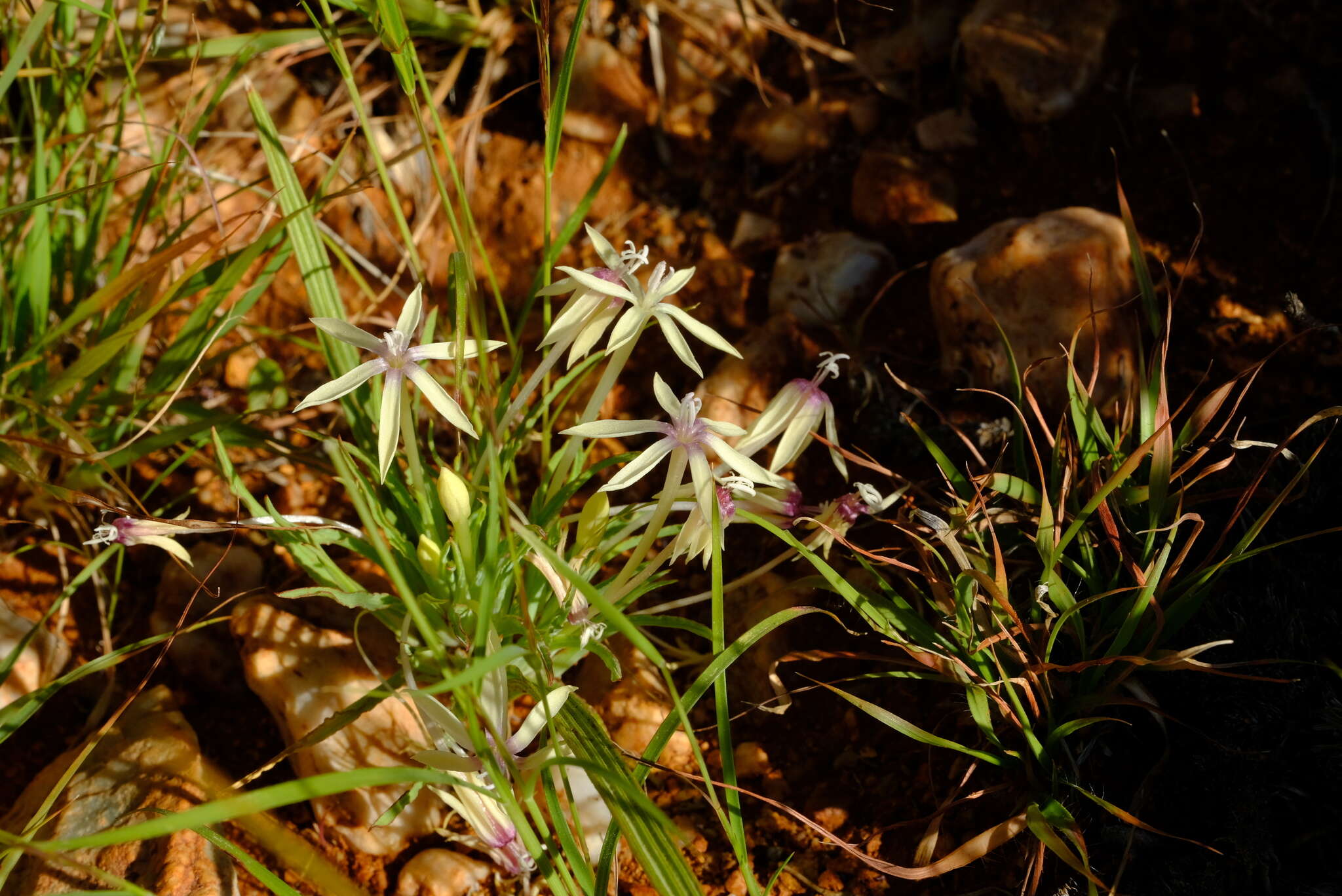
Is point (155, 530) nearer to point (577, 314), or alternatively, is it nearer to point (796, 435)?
point (577, 314)

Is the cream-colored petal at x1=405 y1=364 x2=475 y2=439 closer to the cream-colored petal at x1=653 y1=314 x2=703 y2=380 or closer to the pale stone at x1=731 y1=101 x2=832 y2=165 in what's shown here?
the cream-colored petal at x1=653 y1=314 x2=703 y2=380

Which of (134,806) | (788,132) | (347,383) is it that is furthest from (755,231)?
(134,806)

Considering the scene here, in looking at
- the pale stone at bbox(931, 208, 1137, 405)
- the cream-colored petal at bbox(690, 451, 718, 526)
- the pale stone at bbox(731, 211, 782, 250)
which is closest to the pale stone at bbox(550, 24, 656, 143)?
the pale stone at bbox(731, 211, 782, 250)

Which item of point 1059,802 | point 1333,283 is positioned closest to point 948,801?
point 1059,802

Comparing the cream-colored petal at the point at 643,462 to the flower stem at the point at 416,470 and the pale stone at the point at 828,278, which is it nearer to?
the flower stem at the point at 416,470

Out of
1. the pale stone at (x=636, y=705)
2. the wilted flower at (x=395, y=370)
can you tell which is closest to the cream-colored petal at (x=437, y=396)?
the wilted flower at (x=395, y=370)

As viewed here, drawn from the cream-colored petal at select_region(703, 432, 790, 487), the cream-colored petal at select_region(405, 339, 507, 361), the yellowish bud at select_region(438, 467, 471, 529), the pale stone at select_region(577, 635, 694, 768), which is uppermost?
the cream-colored petal at select_region(405, 339, 507, 361)
